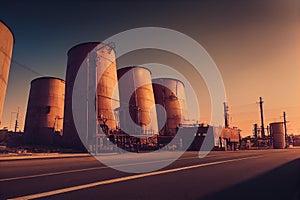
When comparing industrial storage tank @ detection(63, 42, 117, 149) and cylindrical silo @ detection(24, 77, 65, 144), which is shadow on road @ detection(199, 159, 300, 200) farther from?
cylindrical silo @ detection(24, 77, 65, 144)

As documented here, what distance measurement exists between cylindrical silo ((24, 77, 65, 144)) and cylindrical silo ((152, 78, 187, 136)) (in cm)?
1852

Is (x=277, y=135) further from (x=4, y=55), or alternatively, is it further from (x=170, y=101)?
(x=4, y=55)

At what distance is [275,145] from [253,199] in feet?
179

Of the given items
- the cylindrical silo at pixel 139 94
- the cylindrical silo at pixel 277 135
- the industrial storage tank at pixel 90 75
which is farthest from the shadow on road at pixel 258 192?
the cylindrical silo at pixel 277 135

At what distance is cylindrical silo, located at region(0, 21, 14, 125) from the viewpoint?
20.9 meters

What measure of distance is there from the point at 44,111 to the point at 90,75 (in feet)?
47.2

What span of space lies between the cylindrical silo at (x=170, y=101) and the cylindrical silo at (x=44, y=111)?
18521mm

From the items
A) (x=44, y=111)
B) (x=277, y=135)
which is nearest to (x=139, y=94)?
(x=44, y=111)

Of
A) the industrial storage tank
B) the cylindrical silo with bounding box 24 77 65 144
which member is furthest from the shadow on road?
the cylindrical silo with bounding box 24 77 65 144

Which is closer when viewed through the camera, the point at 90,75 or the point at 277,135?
the point at 90,75

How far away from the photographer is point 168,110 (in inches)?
1751

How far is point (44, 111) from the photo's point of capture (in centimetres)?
3678

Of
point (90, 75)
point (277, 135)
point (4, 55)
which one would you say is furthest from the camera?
point (277, 135)

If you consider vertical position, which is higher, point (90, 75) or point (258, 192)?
point (90, 75)
